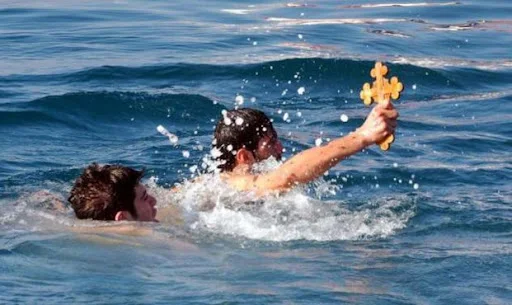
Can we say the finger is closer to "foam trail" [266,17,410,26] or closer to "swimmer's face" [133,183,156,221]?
"swimmer's face" [133,183,156,221]

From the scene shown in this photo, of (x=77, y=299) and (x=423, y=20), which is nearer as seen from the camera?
(x=77, y=299)

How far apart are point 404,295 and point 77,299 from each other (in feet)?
5.34

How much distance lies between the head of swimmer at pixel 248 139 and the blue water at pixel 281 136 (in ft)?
0.96

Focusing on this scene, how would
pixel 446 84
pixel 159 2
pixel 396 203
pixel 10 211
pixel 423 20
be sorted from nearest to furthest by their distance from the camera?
pixel 10 211 < pixel 396 203 < pixel 446 84 < pixel 423 20 < pixel 159 2

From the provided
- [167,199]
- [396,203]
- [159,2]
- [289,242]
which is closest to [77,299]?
[289,242]

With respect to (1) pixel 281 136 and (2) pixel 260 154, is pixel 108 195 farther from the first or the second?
(1) pixel 281 136

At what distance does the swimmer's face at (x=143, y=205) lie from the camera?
26.6 feet

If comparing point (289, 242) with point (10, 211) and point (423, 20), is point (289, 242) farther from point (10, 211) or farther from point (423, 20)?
point (423, 20)

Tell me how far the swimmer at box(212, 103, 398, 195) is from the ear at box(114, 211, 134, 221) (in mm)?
1007

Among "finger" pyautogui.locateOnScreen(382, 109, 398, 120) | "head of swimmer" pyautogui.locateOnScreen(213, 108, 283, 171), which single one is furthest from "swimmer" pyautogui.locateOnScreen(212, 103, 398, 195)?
"finger" pyautogui.locateOnScreen(382, 109, 398, 120)

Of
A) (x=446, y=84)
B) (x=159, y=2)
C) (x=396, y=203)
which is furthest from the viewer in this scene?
(x=159, y=2)

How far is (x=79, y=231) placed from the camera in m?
7.76

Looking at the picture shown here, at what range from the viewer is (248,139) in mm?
9031

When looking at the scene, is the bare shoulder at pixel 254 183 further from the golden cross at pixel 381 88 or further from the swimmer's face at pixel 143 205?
the golden cross at pixel 381 88
